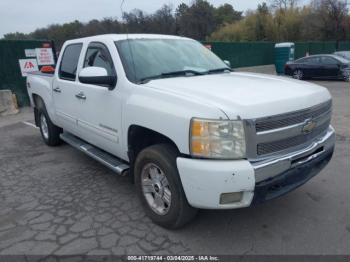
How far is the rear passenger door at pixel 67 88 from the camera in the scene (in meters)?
4.88

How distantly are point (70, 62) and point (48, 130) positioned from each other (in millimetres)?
1781

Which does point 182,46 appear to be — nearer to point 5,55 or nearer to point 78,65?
point 78,65

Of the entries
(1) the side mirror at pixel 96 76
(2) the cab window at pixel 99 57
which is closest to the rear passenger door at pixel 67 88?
(2) the cab window at pixel 99 57

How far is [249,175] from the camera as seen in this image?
2.73 m

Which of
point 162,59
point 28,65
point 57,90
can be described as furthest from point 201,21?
point 162,59

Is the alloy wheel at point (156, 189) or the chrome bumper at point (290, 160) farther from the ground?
the chrome bumper at point (290, 160)

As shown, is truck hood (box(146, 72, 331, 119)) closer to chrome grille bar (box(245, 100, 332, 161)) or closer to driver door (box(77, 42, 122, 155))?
chrome grille bar (box(245, 100, 332, 161))

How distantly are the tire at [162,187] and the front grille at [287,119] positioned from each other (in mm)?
805

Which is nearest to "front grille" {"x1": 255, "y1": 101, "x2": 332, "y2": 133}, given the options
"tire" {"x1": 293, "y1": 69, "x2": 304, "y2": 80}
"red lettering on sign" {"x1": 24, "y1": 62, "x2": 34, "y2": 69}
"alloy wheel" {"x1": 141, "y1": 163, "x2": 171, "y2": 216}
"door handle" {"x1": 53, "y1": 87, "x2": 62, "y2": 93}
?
"alloy wheel" {"x1": 141, "y1": 163, "x2": 171, "y2": 216}

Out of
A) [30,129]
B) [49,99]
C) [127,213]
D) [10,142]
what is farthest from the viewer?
[30,129]

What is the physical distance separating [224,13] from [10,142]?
6759 cm

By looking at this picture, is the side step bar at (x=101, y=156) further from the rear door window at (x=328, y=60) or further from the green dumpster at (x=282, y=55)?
the green dumpster at (x=282, y=55)

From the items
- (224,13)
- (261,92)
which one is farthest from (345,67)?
(224,13)

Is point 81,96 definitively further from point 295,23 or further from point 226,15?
point 226,15
